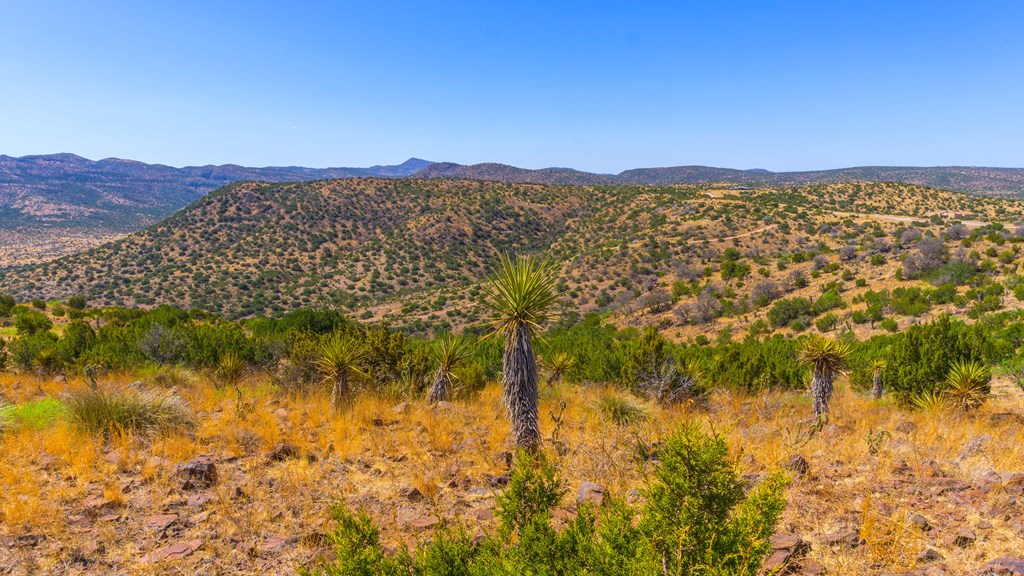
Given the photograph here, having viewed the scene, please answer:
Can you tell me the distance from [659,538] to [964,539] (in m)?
3.38

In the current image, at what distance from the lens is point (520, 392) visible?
6375 mm

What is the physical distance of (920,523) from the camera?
13.8 ft

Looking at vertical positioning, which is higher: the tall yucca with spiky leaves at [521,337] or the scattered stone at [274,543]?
the tall yucca with spiky leaves at [521,337]

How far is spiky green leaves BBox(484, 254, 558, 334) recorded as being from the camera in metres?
6.31

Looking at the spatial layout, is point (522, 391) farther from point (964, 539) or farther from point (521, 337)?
point (964, 539)

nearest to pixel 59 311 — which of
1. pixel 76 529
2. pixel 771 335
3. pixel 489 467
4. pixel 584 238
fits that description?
pixel 76 529

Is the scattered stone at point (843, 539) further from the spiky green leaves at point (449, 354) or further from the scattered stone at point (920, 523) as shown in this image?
the spiky green leaves at point (449, 354)

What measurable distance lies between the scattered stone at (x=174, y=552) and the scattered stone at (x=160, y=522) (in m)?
0.35

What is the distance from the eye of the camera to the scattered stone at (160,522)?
4527 mm

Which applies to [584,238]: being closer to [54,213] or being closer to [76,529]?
[76,529]

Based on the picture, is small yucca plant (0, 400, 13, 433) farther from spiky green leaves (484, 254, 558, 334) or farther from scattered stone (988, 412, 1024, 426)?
scattered stone (988, 412, 1024, 426)

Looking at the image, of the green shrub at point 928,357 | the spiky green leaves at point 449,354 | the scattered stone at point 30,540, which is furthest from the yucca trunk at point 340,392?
the green shrub at point 928,357

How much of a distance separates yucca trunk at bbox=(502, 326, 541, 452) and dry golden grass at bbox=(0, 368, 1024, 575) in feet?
1.17

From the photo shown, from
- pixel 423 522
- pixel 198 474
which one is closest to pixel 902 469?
pixel 423 522
